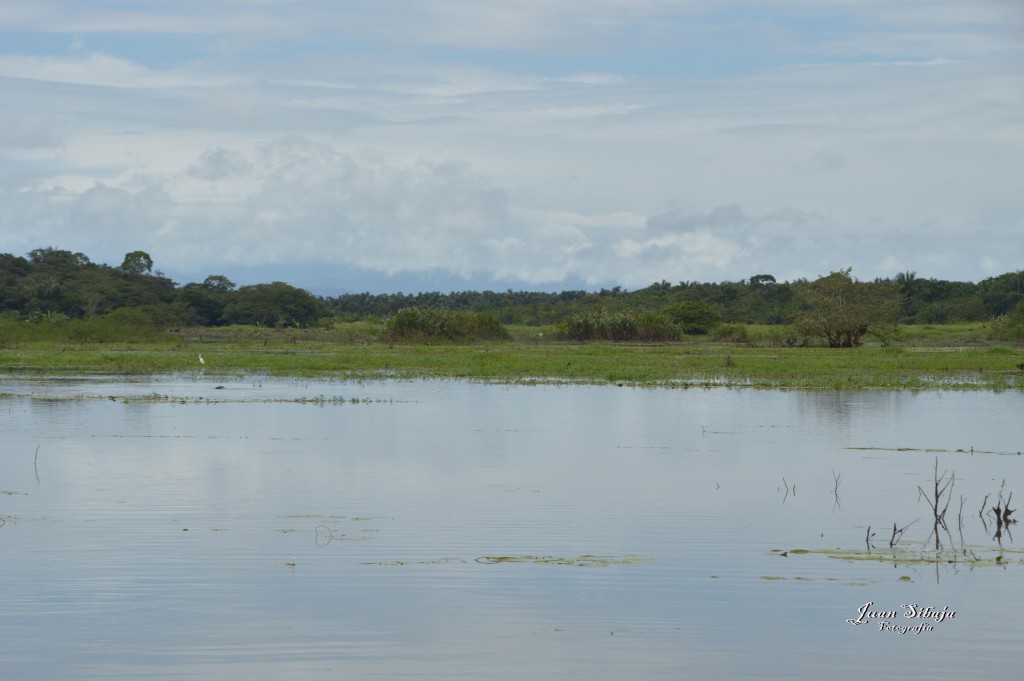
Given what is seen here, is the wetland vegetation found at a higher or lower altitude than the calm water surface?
higher

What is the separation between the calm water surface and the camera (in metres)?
7.52

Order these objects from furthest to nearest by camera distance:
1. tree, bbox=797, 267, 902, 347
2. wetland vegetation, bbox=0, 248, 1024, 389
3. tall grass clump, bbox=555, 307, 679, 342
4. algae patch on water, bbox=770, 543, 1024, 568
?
tall grass clump, bbox=555, 307, 679, 342
tree, bbox=797, 267, 902, 347
wetland vegetation, bbox=0, 248, 1024, 389
algae patch on water, bbox=770, 543, 1024, 568

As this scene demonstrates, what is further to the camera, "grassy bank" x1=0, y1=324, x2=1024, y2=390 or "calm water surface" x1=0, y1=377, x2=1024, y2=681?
"grassy bank" x1=0, y1=324, x2=1024, y2=390

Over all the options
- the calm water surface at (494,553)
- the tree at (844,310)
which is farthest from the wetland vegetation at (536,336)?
the calm water surface at (494,553)

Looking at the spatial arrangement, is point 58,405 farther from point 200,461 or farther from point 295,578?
point 295,578

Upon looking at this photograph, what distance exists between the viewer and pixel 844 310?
2060 inches

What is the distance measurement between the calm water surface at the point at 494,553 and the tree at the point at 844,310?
1289 inches

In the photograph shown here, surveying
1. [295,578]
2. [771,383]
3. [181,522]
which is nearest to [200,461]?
[181,522]

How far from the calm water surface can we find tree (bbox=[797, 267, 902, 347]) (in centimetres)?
3274

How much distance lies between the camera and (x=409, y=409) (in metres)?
24.2

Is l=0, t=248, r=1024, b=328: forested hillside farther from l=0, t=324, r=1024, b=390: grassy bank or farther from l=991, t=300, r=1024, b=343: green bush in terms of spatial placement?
l=0, t=324, r=1024, b=390: grassy bank

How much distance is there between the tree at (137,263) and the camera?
93844 millimetres

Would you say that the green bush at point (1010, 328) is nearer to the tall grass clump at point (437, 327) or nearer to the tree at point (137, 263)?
the tall grass clump at point (437, 327)

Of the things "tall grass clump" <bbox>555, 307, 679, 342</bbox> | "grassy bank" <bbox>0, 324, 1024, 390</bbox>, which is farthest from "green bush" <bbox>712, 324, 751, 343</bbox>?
"tall grass clump" <bbox>555, 307, 679, 342</bbox>
